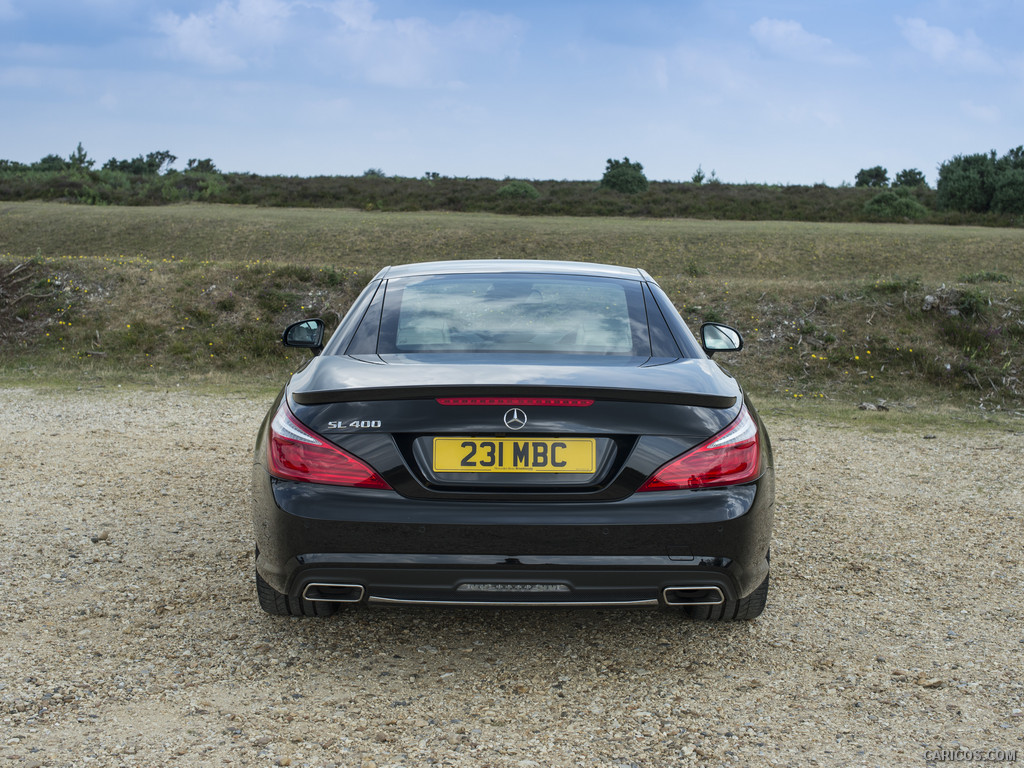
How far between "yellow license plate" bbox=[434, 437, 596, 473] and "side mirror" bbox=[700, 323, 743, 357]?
5.64 ft

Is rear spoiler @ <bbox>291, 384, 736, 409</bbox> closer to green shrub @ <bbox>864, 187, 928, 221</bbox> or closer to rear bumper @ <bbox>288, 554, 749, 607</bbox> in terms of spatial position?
rear bumper @ <bbox>288, 554, 749, 607</bbox>

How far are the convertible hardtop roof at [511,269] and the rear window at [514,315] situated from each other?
0.25 ft

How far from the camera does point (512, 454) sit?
285 cm

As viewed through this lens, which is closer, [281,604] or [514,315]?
[281,604]

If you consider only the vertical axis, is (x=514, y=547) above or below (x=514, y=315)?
below

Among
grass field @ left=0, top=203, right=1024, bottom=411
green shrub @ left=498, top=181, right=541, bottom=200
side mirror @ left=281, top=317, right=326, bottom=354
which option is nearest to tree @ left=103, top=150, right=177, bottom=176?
green shrub @ left=498, top=181, right=541, bottom=200

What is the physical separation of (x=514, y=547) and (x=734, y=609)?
1.11 m

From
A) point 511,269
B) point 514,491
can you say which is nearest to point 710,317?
point 511,269

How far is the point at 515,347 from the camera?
3.41 metres

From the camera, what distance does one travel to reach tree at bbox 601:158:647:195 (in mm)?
43906

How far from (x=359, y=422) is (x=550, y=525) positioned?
71 centimetres

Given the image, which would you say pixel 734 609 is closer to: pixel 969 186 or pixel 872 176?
pixel 969 186

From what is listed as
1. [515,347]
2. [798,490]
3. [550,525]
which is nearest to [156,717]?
[550,525]

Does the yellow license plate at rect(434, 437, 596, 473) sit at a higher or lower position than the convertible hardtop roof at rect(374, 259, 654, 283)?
lower
